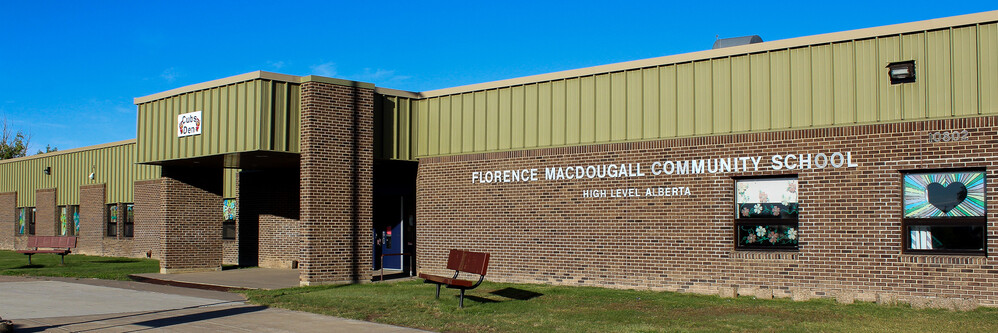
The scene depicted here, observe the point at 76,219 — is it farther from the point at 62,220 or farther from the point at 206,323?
the point at 206,323

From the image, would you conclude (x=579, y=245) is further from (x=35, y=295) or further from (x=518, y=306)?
(x=35, y=295)

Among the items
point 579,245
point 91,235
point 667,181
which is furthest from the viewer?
point 91,235

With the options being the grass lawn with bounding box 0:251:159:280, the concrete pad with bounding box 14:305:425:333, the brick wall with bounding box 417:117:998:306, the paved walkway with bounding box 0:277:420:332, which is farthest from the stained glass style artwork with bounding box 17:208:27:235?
the concrete pad with bounding box 14:305:425:333

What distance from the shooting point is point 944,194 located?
1279 cm

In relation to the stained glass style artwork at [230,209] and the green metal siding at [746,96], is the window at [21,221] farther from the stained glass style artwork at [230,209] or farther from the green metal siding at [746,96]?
the green metal siding at [746,96]

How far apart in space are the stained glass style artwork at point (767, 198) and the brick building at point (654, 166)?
0.03 meters

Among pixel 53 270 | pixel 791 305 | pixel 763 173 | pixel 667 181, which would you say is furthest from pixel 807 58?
pixel 53 270

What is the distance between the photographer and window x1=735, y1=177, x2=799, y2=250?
14242 millimetres

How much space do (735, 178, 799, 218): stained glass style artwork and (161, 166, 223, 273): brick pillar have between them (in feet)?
47.4

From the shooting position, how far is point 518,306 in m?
13.5

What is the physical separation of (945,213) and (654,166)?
5.00 m

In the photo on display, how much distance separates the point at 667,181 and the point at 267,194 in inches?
531

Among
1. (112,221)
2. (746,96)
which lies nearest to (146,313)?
(746,96)

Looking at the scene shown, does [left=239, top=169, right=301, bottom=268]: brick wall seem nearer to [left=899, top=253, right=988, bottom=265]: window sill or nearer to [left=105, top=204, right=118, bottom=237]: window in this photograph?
[left=105, top=204, right=118, bottom=237]: window
